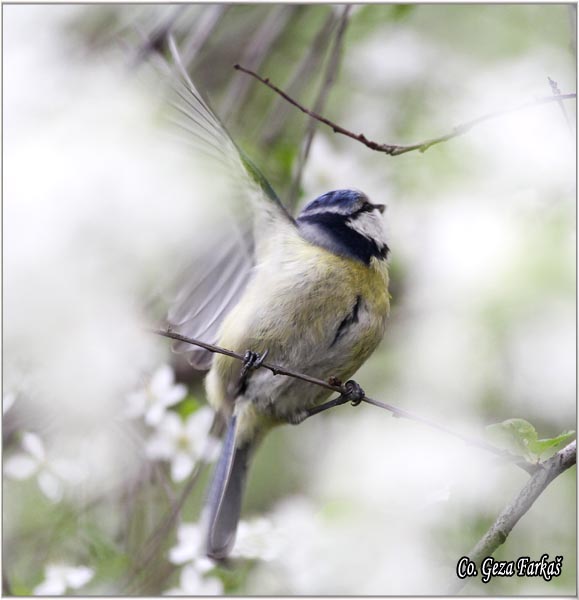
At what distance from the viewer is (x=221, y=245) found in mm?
1742

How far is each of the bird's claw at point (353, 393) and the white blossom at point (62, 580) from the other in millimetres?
630

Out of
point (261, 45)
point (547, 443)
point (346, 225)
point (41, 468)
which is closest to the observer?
point (547, 443)

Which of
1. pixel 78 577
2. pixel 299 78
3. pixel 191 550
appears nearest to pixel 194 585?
pixel 191 550

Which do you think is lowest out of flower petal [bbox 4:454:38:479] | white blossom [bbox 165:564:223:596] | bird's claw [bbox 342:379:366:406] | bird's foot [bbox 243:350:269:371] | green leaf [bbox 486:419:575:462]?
white blossom [bbox 165:564:223:596]

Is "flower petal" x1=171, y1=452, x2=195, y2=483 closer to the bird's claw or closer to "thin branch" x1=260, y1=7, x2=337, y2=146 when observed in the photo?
the bird's claw

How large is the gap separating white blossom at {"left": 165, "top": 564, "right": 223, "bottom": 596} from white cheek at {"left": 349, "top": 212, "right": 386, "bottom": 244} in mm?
788

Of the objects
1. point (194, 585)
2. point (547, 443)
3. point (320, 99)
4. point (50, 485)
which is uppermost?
point (320, 99)

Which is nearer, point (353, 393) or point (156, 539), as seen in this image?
point (353, 393)

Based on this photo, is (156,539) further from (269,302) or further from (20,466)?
(269,302)

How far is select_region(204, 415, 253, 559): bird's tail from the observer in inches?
67.7

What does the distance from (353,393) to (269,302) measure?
25 centimetres

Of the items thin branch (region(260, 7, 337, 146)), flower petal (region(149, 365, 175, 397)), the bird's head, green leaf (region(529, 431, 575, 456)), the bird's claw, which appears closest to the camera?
green leaf (region(529, 431, 575, 456))

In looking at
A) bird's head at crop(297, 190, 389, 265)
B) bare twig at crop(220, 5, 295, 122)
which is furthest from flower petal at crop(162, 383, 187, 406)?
bare twig at crop(220, 5, 295, 122)

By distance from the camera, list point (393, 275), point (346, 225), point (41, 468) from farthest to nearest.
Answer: point (393, 275) → point (41, 468) → point (346, 225)
